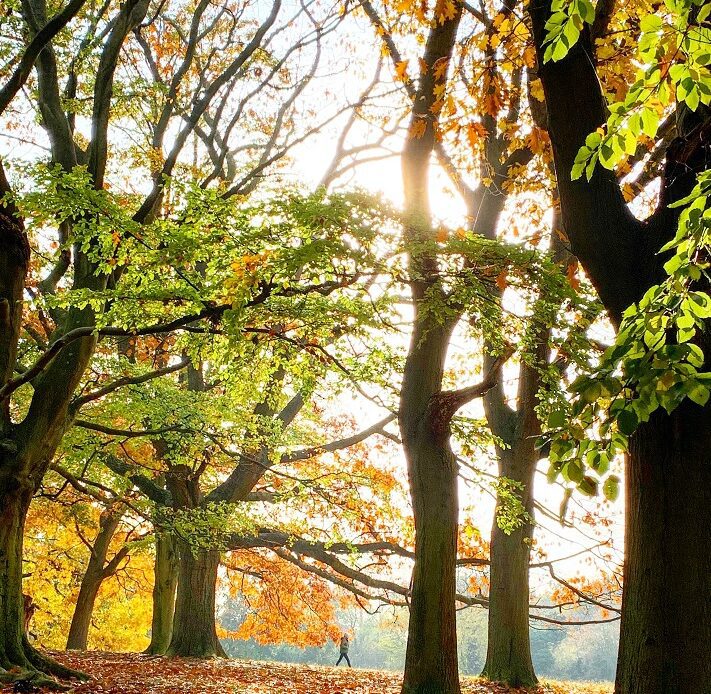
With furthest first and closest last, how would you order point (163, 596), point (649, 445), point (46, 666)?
point (163, 596), point (46, 666), point (649, 445)

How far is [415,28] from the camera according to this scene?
769cm

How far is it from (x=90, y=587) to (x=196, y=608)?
21.8 ft

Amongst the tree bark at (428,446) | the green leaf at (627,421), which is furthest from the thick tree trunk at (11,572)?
the green leaf at (627,421)

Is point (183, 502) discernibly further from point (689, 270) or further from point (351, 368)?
point (689, 270)

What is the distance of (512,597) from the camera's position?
10.6 m

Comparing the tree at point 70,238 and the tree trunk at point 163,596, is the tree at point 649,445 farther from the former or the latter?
the tree trunk at point 163,596

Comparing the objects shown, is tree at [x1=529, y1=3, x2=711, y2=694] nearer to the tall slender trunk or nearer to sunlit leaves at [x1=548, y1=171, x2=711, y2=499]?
sunlit leaves at [x1=548, y1=171, x2=711, y2=499]

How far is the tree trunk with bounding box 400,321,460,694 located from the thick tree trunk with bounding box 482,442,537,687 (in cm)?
301

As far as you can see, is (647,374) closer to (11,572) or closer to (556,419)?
(556,419)

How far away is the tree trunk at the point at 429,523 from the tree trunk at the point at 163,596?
9568 millimetres

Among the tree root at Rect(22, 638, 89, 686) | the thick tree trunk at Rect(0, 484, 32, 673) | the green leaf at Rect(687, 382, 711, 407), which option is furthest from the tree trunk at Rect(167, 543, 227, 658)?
the green leaf at Rect(687, 382, 711, 407)

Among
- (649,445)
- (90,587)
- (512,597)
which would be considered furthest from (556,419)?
(90,587)

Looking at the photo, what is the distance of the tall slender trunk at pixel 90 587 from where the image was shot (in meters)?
18.0

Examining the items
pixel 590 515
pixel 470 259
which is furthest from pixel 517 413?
pixel 470 259
